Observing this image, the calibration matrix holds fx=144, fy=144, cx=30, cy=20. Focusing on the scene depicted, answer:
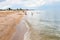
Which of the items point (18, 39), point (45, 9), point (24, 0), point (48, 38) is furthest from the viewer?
point (24, 0)

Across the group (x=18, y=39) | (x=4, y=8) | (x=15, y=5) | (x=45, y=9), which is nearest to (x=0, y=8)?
(x=4, y=8)

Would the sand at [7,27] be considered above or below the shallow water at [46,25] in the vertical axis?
above

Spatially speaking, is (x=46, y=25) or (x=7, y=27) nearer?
(x=7, y=27)

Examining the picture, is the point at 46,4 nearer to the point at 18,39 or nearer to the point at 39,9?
the point at 39,9

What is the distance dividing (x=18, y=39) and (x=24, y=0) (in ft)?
15.3

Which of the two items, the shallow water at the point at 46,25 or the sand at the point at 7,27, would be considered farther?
the shallow water at the point at 46,25

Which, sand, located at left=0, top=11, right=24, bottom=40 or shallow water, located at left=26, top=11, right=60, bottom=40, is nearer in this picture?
sand, located at left=0, top=11, right=24, bottom=40

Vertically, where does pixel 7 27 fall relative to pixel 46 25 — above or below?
above

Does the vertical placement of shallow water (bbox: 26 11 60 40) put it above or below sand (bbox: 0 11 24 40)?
below

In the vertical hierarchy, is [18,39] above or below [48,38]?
above

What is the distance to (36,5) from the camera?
6.11m

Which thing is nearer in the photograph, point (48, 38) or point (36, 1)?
point (48, 38)

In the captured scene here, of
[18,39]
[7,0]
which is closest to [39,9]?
[7,0]

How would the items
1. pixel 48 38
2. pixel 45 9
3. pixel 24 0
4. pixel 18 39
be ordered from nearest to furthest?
pixel 18 39 → pixel 48 38 → pixel 45 9 → pixel 24 0
